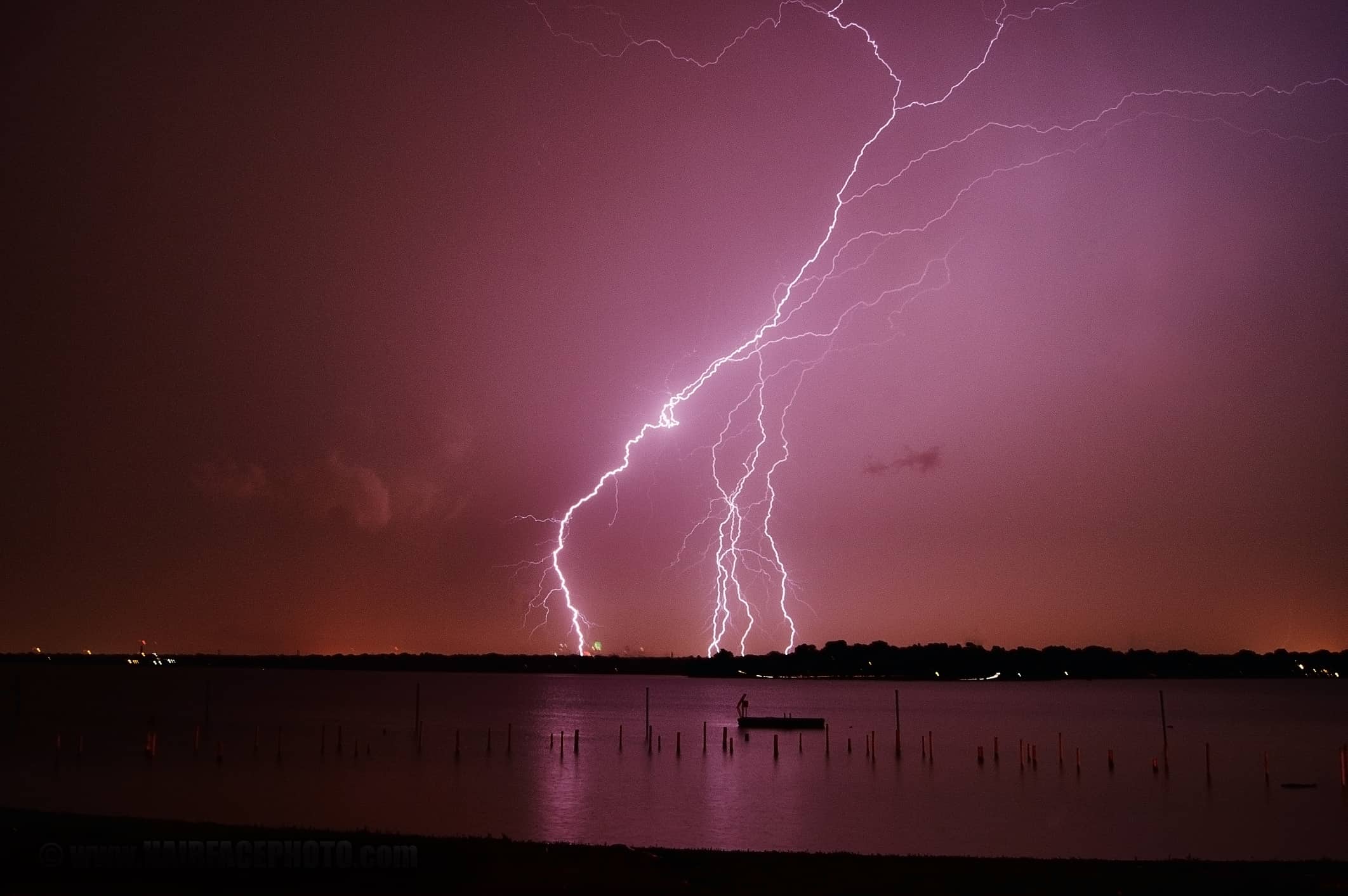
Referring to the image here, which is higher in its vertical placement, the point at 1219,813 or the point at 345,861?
the point at 345,861

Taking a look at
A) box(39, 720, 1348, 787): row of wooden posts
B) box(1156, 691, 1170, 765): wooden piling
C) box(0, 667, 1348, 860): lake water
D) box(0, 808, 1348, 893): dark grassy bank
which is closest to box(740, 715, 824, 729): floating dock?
box(0, 667, 1348, 860): lake water

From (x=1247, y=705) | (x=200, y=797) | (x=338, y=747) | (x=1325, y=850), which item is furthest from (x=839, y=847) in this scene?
(x=1247, y=705)

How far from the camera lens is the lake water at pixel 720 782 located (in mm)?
29688

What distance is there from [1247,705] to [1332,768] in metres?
76.6

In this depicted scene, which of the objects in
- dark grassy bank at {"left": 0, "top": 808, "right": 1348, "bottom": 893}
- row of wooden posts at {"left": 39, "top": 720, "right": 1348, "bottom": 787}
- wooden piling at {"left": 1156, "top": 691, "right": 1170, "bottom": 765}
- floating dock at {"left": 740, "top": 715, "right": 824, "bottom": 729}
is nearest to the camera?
dark grassy bank at {"left": 0, "top": 808, "right": 1348, "bottom": 893}

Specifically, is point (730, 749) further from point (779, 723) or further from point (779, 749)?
point (779, 723)

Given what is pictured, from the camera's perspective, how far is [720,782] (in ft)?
144

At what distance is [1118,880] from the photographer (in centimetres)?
1641

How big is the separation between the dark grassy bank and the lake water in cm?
1009

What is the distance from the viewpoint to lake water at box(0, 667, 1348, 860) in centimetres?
2969

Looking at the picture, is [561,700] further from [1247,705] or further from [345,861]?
[345,861]

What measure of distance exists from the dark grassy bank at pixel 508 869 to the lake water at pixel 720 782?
10.1 m

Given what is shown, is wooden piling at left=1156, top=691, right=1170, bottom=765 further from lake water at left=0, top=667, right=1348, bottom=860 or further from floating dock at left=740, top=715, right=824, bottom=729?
floating dock at left=740, top=715, right=824, bottom=729

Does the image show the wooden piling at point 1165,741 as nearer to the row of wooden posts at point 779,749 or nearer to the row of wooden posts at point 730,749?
the row of wooden posts at point 779,749
